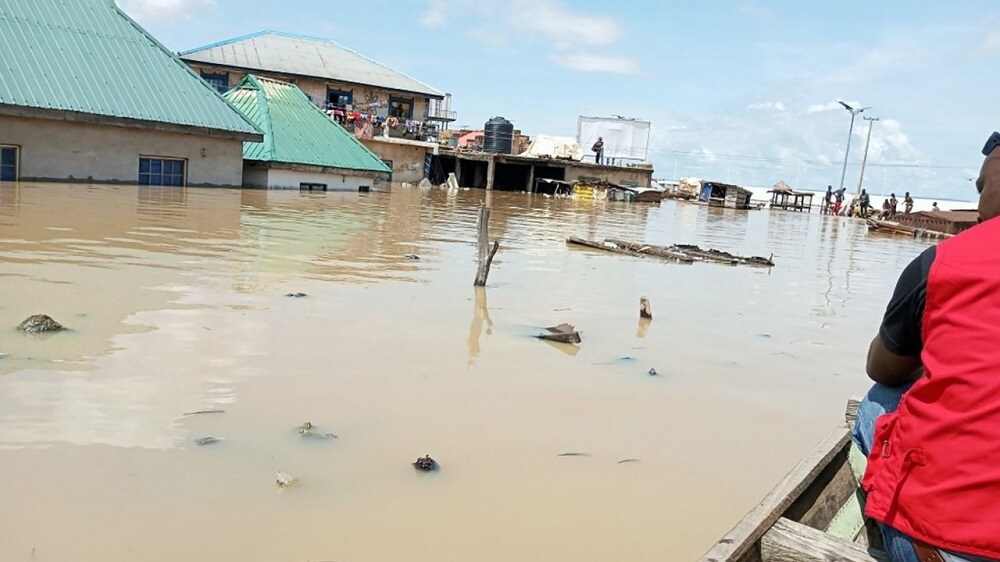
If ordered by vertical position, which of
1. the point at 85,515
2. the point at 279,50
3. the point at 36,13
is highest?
the point at 279,50

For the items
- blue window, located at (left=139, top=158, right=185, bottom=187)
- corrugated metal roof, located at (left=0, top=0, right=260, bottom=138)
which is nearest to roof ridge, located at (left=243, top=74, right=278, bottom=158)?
corrugated metal roof, located at (left=0, top=0, right=260, bottom=138)

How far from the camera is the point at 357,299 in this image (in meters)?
8.79

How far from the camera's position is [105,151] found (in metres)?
21.9

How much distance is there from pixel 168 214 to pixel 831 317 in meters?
12.6

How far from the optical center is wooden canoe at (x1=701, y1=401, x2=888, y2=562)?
92.5 inches

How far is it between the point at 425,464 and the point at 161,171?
21895mm

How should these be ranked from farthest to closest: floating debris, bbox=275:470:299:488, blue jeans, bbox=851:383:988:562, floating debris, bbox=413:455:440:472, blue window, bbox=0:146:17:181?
blue window, bbox=0:146:17:181, floating debris, bbox=413:455:440:472, floating debris, bbox=275:470:299:488, blue jeans, bbox=851:383:988:562

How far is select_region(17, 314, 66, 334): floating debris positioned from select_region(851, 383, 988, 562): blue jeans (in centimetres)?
592

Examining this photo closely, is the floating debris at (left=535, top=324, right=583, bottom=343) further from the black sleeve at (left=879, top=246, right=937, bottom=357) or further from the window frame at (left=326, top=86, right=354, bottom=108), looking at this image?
the window frame at (left=326, top=86, right=354, bottom=108)

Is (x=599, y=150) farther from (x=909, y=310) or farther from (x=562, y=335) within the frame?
(x=909, y=310)

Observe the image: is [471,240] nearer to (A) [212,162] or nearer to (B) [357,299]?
(B) [357,299]

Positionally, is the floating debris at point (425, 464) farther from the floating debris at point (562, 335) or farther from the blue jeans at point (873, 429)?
the floating debris at point (562, 335)

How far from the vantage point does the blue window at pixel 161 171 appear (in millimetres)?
23047

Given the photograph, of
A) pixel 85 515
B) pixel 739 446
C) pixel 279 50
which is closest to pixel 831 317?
pixel 739 446
